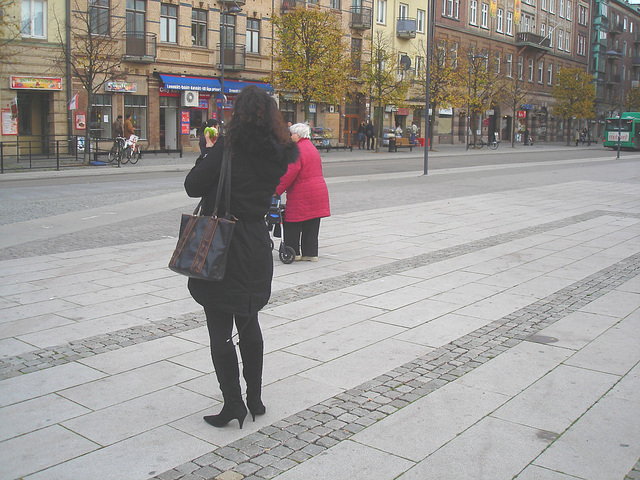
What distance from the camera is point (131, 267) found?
8750mm

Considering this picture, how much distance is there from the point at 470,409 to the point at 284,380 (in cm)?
129

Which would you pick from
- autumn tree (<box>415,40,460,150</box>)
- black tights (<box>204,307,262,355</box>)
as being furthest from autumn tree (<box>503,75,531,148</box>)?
black tights (<box>204,307,262,355</box>)

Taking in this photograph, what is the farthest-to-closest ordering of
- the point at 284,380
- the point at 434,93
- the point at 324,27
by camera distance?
the point at 434,93
the point at 324,27
the point at 284,380

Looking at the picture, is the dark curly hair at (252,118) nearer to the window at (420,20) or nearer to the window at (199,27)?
the window at (199,27)

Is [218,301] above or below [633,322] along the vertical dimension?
above

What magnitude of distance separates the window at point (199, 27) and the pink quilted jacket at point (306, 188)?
30.9m

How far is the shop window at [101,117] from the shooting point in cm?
3319

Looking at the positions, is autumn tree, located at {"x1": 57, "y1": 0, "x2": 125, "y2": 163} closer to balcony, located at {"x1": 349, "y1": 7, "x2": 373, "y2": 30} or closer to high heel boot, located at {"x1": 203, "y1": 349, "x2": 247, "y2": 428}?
balcony, located at {"x1": 349, "y1": 7, "x2": 373, "y2": 30}

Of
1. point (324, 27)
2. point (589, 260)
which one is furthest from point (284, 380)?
point (324, 27)

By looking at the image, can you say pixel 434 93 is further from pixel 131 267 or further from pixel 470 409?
pixel 470 409

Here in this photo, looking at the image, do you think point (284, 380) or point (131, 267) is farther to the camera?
point (131, 267)

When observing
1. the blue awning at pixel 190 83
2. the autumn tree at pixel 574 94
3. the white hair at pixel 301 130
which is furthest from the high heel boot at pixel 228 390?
the autumn tree at pixel 574 94

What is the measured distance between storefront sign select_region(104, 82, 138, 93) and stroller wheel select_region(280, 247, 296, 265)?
1057 inches

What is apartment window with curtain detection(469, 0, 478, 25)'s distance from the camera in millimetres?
61094
